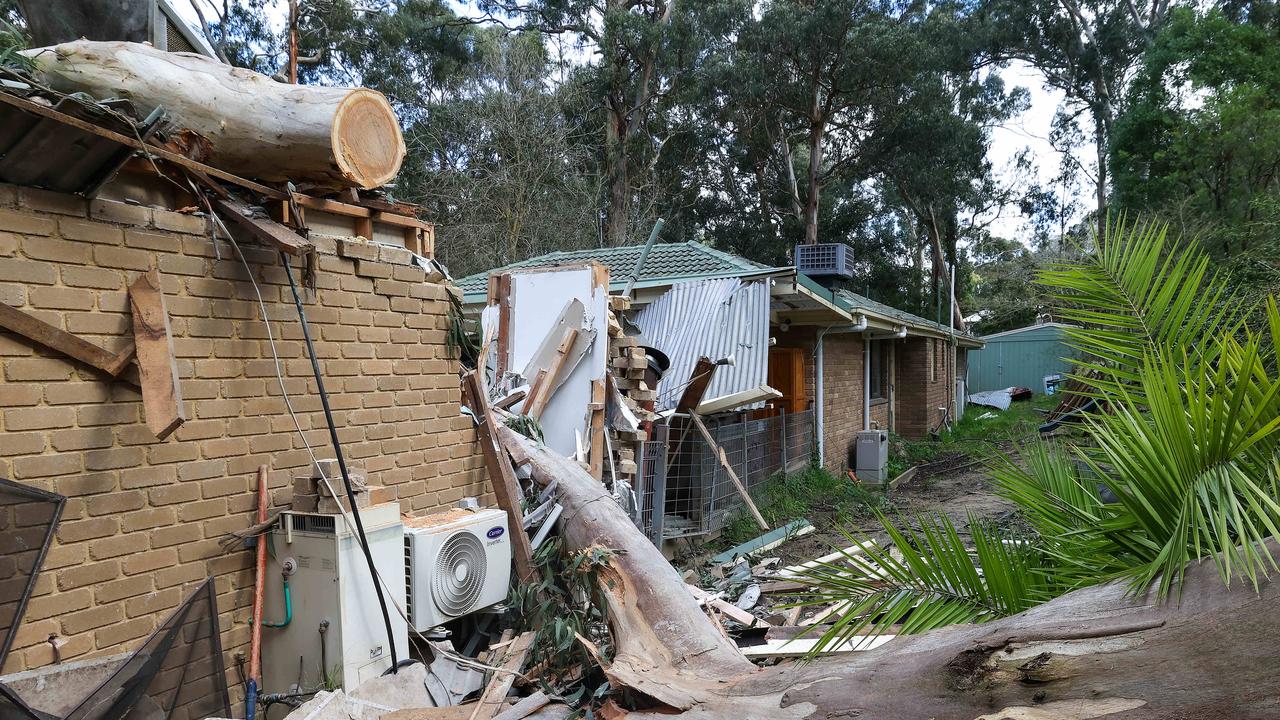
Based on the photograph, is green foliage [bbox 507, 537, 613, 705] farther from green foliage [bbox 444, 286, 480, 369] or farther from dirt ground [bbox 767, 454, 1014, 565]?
dirt ground [bbox 767, 454, 1014, 565]

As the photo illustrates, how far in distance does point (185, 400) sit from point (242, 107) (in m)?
1.42

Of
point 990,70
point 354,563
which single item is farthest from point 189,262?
point 990,70

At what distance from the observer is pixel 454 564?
179 inches

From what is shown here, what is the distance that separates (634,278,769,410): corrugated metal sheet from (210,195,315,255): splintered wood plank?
5.64 m

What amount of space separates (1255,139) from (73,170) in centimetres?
2026

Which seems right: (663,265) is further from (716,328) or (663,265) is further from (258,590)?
(258,590)

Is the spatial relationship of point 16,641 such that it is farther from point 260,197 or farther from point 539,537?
point 539,537

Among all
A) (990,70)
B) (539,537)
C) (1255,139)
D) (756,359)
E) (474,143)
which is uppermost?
(990,70)

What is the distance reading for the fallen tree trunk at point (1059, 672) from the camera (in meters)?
1.54

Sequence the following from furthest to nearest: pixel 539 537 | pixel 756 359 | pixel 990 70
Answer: pixel 990 70 < pixel 756 359 < pixel 539 537

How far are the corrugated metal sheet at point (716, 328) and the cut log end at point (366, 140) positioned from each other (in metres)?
5.25

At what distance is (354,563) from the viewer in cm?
398

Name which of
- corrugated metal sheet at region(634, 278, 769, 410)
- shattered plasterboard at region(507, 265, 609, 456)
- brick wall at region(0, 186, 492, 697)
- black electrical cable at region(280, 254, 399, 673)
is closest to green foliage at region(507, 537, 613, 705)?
black electrical cable at region(280, 254, 399, 673)

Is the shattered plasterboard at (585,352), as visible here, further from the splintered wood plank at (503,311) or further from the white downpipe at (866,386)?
the white downpipe at (866,386)
